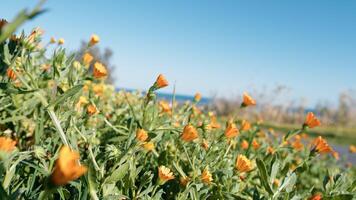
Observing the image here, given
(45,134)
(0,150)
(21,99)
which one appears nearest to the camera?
(0,150)

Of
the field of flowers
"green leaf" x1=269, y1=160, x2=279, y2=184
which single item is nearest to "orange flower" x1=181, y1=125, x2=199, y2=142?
the field of flowers

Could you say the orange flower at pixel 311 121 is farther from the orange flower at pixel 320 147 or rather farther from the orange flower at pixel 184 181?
the orange flower at pixel 184 181

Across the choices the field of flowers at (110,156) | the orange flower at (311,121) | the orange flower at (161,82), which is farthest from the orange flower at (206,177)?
the orange flower at (311,121)

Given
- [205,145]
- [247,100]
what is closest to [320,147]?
[247,100]

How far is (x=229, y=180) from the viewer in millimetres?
1477

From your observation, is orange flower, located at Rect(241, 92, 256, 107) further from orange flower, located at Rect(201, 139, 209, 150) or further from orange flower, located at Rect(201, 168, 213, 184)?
orange flower, located at Rect(201, 168, 213, 184)

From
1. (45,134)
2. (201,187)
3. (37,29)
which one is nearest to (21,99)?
(45,134)

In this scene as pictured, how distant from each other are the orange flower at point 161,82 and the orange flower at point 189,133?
0.22 metres

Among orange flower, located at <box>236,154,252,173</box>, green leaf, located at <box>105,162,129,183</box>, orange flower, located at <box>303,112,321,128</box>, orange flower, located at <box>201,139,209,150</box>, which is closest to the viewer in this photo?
green leaf, located at <box>105,162,129,183</box>

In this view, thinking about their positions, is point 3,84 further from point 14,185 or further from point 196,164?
point 196,164

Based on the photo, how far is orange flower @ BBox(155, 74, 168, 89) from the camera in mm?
1571

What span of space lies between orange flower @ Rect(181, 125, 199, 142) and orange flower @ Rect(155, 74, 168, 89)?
0.73ft

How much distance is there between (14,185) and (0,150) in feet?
1.33

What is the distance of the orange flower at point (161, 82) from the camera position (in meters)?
A: 1.57
